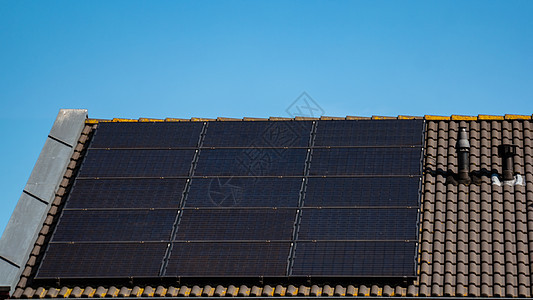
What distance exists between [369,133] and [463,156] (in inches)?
94.3

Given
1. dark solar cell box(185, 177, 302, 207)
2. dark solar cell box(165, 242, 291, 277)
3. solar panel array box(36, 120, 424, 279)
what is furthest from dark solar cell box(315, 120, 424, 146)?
dark solar cell box(165, 242, 291, 277)

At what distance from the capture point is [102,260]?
2098cm

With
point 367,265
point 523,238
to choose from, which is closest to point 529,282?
point 523,238

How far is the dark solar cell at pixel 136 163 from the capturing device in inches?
907

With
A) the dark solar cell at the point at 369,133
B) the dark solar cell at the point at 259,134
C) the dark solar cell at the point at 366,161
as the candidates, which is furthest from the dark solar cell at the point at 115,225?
the dark solar cell at the point at 369,133

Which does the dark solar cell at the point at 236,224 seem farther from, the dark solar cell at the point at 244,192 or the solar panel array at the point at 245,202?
the dark solar cell at the point at 244,192

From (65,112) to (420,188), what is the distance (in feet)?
33.0

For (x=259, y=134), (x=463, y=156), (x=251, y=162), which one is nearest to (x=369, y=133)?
(x=463, y=156)

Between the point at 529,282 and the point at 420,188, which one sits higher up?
the point at 420,188

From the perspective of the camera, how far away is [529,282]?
63.0ft

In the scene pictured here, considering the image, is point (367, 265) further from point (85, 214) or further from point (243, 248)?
point (85, 214)

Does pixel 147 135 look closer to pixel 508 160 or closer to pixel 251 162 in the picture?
pixel 251 162

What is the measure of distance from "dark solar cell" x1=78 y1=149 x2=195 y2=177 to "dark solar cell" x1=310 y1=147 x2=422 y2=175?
329 cm

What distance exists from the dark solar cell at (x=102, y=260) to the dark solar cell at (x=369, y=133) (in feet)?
16.8
